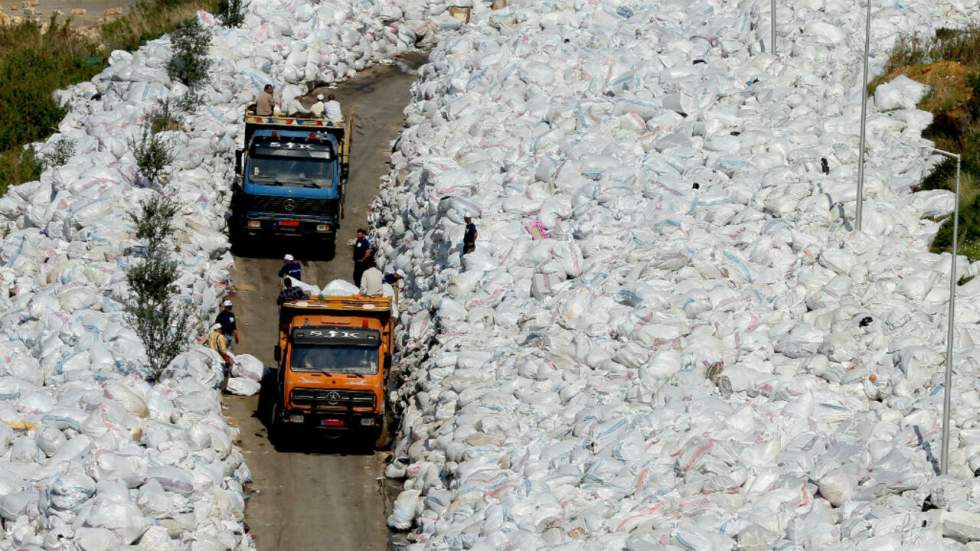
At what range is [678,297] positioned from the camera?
25.1 metres

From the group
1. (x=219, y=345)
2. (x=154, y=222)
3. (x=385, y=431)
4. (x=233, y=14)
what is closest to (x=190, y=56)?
(x=233, y=14)

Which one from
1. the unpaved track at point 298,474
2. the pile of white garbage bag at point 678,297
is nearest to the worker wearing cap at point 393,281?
the pile of white garbage bag at point 678,297

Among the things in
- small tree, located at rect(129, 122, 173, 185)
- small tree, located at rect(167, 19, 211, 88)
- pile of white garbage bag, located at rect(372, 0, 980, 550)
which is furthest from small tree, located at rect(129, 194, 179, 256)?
small tree, located at rect(167, 19, 211, 88)

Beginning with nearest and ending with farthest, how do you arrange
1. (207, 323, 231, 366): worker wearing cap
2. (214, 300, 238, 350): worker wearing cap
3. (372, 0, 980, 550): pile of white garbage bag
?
(372, 0, 980, 550): pile of white garbage bag, (207, 323, 231, 366): worker wearing cap, (214, 300, 238, 350): worker wearing cap

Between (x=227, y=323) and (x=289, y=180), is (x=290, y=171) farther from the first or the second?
(x=227, y=323)

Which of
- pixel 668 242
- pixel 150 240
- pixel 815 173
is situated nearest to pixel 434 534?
pixel 668 242

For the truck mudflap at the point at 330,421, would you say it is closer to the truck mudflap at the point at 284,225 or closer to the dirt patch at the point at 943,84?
the truck mudflap at the point at 284,225

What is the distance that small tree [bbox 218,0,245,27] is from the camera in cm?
4038

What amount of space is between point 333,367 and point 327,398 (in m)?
0.62

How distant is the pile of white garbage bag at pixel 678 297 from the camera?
66.0ft

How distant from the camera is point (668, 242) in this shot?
26.9 meters

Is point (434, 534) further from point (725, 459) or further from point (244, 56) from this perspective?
point (244, 56)

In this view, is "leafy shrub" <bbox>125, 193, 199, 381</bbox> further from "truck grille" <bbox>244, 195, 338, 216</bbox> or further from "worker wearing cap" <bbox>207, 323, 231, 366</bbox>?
"truck grille" <bbox>244, 195, 338, 216</bbox>

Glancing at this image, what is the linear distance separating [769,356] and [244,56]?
19.9m
